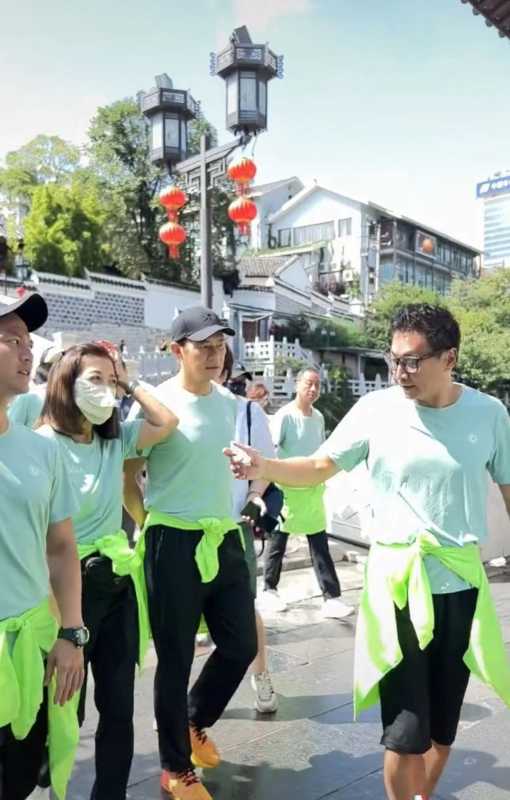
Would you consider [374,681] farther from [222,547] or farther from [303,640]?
[303,640]

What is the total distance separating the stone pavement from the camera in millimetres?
2938

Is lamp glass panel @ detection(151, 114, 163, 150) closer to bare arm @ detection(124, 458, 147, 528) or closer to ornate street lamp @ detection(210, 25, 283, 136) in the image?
ornate street lamp @ detection(210, 25, 283, 136)

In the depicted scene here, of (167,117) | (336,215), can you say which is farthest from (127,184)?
(167,117)

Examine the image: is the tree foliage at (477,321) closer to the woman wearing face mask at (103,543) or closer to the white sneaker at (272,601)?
the white sneaker at (272,601)

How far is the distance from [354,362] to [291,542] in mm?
27521

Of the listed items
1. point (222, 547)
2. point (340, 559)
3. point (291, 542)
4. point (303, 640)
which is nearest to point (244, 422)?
point (222, 547)

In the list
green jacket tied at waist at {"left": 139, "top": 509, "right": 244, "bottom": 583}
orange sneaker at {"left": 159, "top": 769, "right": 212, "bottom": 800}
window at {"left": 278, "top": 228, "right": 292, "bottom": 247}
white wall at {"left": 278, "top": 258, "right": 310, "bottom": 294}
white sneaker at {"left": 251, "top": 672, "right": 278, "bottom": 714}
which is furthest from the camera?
window at {"left": 278, "top": 228, "right": 292, "bottom": 247}

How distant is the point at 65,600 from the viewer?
2.10 meters

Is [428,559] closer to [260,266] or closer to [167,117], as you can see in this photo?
[167,117]

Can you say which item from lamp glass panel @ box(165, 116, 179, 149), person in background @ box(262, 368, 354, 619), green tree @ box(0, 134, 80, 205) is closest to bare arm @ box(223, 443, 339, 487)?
person in background @ box(262, 368, 354, 619)

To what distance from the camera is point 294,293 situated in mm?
33812

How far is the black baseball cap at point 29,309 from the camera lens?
1.95 metres

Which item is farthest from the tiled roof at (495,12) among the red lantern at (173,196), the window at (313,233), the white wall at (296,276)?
the window at (313,233)

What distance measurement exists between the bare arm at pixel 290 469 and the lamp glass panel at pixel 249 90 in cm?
690
